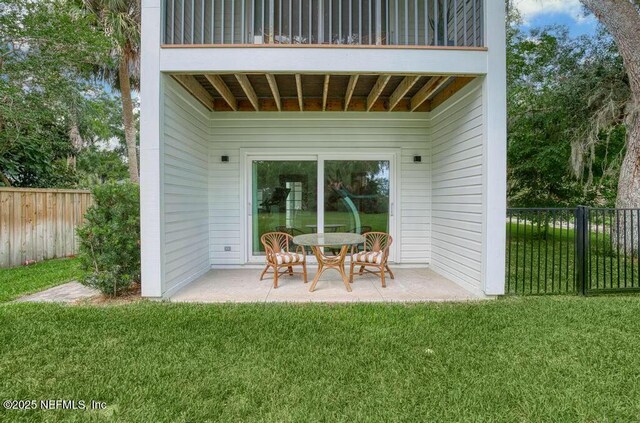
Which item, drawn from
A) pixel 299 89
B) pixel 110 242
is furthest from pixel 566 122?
pixel 110 242

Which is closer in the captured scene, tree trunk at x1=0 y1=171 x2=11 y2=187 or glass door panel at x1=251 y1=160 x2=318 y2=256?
glass door panel at x1=251 y1=160 x2=318 y2=256

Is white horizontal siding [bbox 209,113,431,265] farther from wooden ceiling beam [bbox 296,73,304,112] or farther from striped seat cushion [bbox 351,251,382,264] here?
striped seat cushion [bbox 351,251,382,264]

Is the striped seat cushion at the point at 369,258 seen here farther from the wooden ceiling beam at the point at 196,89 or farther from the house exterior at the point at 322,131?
the wooden ceiling beam at the point at 196,89

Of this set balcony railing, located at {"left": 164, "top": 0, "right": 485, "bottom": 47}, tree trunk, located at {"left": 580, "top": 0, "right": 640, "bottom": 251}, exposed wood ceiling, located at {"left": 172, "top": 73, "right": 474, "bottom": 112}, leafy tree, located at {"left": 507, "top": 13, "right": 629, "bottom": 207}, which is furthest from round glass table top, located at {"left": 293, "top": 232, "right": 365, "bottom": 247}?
leafy tree, located at {"left": 507, "top": 13, "right": 629, "bottom": 207}

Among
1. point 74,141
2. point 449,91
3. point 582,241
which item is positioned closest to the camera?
point 582,241

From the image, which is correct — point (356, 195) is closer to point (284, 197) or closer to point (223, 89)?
point (284, 197)

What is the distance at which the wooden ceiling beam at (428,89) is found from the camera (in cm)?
448

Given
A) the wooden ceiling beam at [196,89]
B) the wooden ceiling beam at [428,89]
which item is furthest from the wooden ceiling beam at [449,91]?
the wooden ceiling beam at [196,89]

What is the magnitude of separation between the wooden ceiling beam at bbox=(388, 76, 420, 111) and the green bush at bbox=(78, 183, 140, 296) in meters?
3.89

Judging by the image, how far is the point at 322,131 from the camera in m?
5.82

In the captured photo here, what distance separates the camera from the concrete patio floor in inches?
161

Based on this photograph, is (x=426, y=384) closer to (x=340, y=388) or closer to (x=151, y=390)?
(x=340, y=388)

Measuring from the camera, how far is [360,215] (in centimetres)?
595

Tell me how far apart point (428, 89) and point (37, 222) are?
715 cm
